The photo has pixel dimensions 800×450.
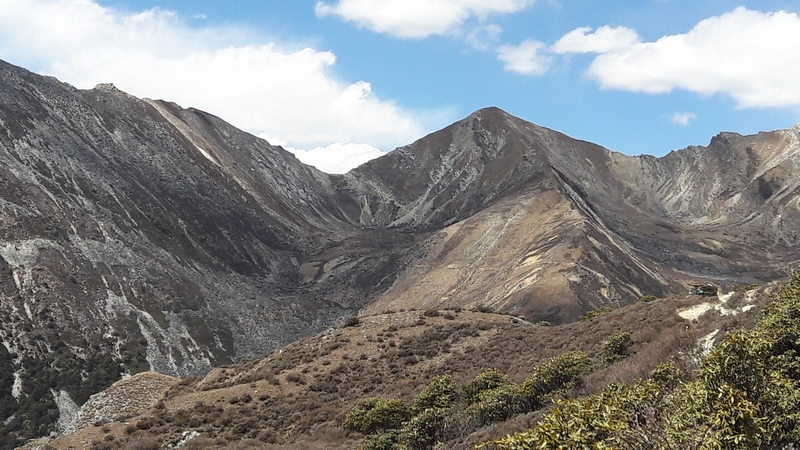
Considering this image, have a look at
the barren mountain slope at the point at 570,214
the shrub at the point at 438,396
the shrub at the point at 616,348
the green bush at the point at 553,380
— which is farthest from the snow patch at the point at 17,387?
the shrub at the point at 616,348

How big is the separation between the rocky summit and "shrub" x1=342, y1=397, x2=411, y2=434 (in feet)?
147

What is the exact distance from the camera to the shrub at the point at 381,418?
69.0ft

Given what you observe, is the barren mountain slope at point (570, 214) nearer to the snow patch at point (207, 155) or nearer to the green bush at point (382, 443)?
the snow patch at point (207, 155)

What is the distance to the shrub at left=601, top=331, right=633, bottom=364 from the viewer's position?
20.5 metres

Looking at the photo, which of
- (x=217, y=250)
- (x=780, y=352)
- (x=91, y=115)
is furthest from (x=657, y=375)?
(x=91, y=115)

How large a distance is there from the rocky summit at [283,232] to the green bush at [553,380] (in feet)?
170

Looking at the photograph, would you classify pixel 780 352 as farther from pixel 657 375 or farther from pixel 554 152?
pixel 554 152

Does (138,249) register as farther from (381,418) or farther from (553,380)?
(553,380)

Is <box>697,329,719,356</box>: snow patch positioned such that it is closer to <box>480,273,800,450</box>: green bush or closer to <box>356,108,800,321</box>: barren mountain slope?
<box>480,273,800,450</box>: green bush

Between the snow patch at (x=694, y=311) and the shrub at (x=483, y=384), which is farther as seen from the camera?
the snow patch at (x=694, y=311)

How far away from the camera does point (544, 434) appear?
7.26 metres

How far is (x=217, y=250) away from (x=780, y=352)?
110m

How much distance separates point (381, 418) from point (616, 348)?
9979 millimetres

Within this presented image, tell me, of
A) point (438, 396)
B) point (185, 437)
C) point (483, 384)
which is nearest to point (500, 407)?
point (483, 384)
